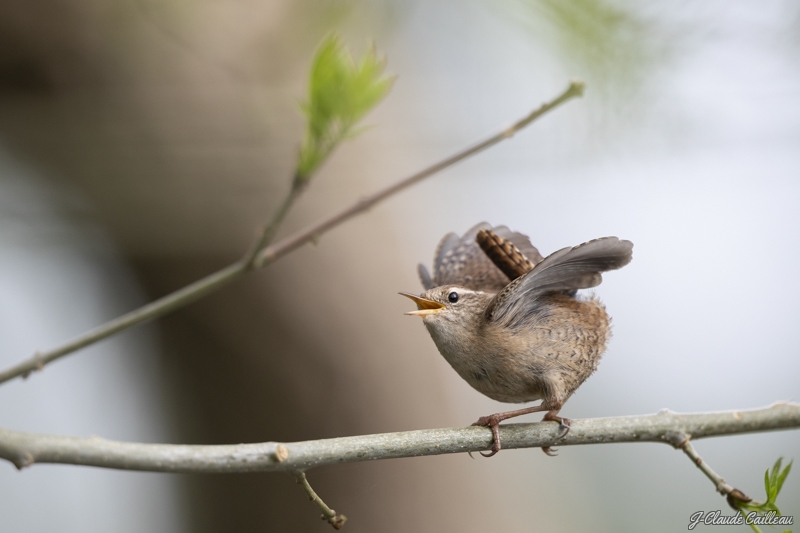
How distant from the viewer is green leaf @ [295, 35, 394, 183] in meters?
0.62

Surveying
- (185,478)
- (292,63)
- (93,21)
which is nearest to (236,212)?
(292,63)

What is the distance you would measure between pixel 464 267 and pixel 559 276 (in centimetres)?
58

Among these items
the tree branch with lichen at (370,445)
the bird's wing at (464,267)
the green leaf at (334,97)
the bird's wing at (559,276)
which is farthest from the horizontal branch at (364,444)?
the bird's wing at (464,267)

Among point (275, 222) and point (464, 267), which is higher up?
point (464, 267)

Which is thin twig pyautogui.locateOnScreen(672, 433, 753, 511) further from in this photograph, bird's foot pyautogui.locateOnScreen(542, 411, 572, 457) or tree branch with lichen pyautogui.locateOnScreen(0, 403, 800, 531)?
bird's foot pyautogui.locateOnScreen(542, 411, 572, 457)

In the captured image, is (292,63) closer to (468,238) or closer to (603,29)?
(603,29)

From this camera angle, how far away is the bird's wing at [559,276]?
0.99 metres

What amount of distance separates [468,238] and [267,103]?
4.91ft

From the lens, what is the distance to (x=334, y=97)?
24.4 inches

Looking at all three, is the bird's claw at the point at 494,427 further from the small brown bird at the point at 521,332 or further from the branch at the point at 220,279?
the branch at the point at 220,279

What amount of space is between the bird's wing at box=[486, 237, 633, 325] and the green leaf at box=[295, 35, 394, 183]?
1.48ft

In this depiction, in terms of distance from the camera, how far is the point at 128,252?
277 cm

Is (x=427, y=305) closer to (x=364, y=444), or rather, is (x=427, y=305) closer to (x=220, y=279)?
(x=364, y=444)

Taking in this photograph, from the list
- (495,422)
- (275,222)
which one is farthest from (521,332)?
(275,222)
